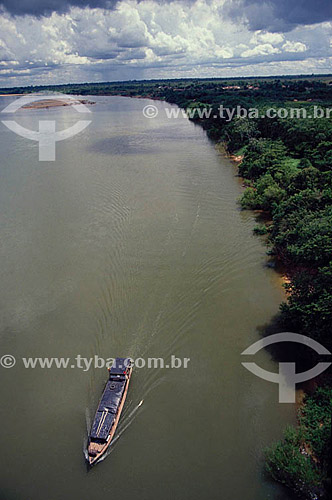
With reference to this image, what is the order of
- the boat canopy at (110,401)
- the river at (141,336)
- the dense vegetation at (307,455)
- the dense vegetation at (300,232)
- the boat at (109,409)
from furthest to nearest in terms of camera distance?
the boat canopy at (110,401) < the boat at (109,409) < the river at (141,336) < the dense vegetation at (300,232) < the dense vegetation at (307,455)

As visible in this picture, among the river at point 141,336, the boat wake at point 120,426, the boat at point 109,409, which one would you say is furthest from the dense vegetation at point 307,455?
the boat at point 109,409

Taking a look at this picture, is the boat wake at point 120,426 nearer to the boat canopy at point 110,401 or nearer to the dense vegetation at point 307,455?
the boat canopy at point 110,401

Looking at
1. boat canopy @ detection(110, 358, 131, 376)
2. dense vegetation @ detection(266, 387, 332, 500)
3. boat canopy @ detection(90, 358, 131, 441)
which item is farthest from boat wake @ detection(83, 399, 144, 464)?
dense vegetation @ detection(266, 387, 332, 500)

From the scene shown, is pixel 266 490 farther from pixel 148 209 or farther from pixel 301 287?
pixel 148 209

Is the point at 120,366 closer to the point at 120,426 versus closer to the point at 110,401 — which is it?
the point at 110,401

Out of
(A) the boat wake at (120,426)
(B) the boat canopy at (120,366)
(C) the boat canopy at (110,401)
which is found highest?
(B) the boat canopy at (120,366)

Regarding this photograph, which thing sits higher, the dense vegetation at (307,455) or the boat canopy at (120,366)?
the boat canopy at (120,366)
